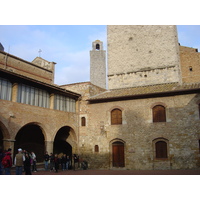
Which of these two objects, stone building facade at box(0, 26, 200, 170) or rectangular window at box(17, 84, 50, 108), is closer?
rectangular window at box(17, 84, 50, 108)

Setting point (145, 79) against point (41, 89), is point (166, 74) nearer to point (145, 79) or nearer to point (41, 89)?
point (145, 79)

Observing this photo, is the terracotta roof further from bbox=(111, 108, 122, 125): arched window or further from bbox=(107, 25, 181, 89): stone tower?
bbox=(107, 25, 181, 89): stone tower

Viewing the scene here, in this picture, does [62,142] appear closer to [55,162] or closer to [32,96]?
[55,162]

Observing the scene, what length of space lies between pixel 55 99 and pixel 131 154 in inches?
287

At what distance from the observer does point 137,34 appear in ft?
71.9

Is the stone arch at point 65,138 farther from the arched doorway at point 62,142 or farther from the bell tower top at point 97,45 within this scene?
the bell tower top at point 97,45

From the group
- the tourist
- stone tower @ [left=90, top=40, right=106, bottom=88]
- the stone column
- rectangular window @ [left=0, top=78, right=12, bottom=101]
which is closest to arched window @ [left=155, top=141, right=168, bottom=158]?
the tourist

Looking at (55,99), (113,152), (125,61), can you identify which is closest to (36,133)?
(55,99)

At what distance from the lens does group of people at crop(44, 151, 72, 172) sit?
600 inches

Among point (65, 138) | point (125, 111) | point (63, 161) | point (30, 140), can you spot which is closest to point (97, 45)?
point (65, 138)

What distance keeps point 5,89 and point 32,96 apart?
7.14ft

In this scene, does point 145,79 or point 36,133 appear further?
point 145,79

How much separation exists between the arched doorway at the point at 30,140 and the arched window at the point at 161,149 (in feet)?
30.0

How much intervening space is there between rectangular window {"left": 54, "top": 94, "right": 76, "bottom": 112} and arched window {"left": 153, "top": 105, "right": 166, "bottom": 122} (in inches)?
277
